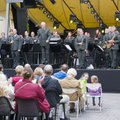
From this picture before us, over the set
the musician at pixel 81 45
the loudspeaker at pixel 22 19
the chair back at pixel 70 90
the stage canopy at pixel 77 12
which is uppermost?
the stage canopy at pixel 77 12

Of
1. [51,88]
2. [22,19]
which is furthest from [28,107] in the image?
[22,19]

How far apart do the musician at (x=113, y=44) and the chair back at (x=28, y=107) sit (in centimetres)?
803

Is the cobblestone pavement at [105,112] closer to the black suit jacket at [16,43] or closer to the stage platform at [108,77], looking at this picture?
the stage platform at [108,77]

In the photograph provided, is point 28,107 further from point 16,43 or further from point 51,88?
point 16,43

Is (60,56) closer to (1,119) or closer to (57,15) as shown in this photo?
(1,119)

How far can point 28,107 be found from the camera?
271 inches

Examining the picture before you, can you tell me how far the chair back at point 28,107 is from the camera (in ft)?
22.6

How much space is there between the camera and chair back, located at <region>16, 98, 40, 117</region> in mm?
6875

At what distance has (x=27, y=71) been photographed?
23.2 ft

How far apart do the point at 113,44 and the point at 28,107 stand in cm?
817

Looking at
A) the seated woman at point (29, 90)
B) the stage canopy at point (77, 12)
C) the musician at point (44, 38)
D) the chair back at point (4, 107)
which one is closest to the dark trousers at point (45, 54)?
the musician at point (44, 38)

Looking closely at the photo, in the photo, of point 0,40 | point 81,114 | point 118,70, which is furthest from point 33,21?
point 81,114

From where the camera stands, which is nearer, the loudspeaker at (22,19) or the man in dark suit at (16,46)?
the man in dark suit at (16,46)

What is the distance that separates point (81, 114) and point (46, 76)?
91.4 inches
